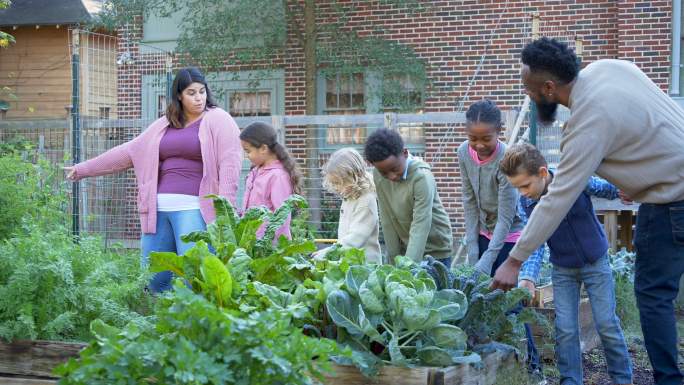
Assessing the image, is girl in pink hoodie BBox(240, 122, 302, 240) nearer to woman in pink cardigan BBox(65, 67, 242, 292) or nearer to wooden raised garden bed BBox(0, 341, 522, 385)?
woman in pink cardigan BBox(65, 67, 242, 292)

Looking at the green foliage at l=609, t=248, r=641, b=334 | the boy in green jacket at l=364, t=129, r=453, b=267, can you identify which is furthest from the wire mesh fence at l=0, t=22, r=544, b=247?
the boy in green jacket at l=364, t=129, r=453, b=267

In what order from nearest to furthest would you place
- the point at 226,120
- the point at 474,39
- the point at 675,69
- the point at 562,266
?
the point at 562,266 → the point at 226,120 → the point at 675,69 → the point at 474,39

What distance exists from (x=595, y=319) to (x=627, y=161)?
1.00 metres

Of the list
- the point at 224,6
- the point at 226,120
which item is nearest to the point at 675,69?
the point at 224,6

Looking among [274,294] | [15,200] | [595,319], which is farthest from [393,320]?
[15,200]

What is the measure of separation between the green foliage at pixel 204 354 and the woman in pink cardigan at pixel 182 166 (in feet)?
11.0

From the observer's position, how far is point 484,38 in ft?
47.9

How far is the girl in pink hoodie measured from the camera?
6246mm

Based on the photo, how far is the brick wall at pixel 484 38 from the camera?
13.7 meters

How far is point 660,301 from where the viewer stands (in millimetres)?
4551

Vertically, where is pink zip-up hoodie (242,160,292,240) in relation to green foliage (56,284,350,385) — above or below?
above

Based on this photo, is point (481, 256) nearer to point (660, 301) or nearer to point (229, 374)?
point (660, 301)

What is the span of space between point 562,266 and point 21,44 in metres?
20.4

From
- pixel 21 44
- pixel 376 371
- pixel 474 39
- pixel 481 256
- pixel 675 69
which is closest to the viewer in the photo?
pixel 376 371
